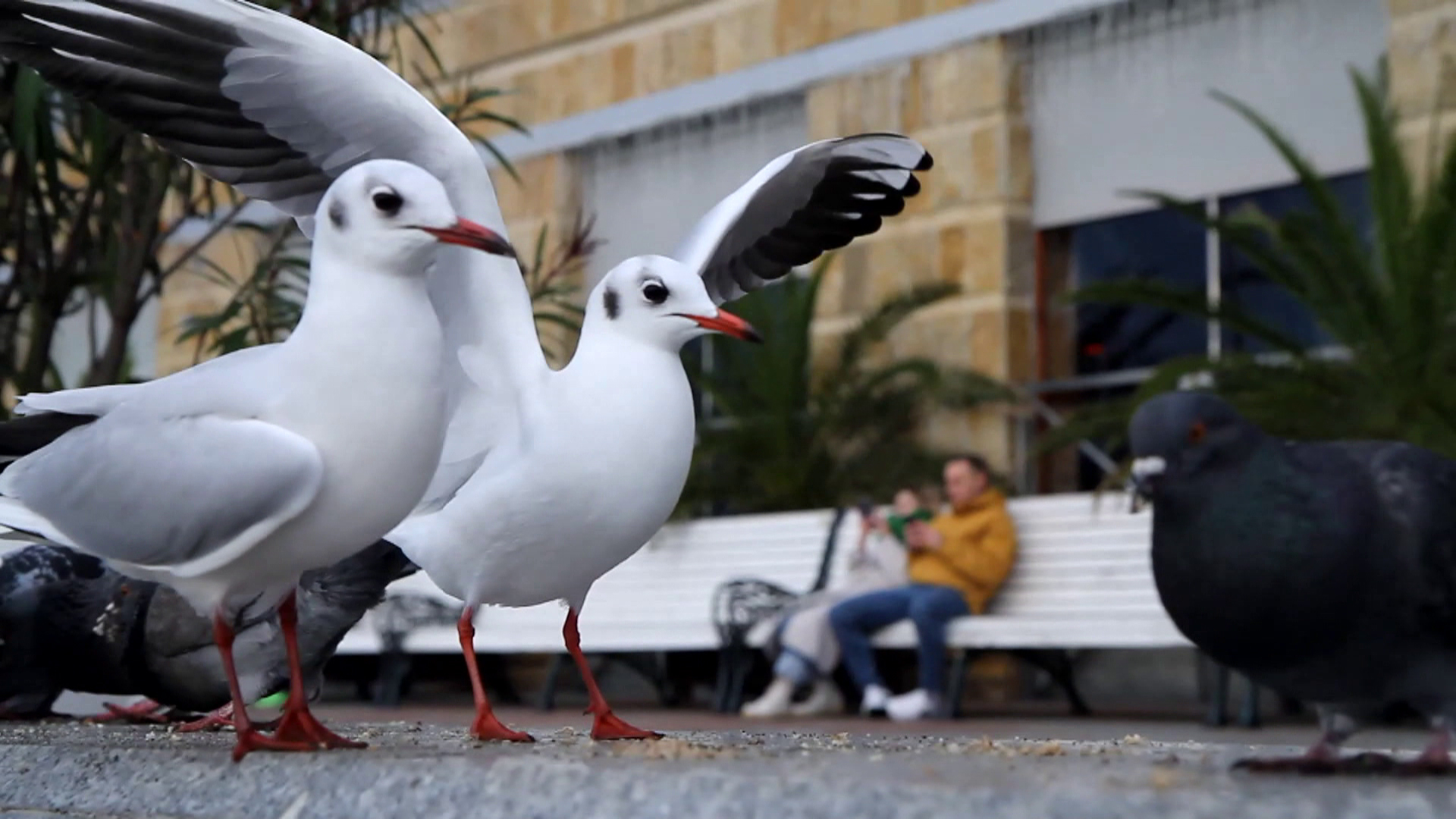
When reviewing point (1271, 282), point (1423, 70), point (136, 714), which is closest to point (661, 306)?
point (136, 714)

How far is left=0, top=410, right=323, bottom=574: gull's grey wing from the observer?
2.50 meters

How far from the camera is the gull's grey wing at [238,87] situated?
3066mm

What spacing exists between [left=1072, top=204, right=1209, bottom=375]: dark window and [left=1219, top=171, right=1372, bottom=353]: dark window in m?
0.20

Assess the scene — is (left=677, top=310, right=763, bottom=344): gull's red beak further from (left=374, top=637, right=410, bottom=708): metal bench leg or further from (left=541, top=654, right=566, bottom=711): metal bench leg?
(left=374, top=637, right=410, bottom=708): metal bench leg

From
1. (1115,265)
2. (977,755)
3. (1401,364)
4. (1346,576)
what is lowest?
(977,755)

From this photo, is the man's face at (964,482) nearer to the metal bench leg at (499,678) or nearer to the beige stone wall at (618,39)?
the beige stone wall at (618,39)

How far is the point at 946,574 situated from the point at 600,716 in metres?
5.23

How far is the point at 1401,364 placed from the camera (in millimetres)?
7555

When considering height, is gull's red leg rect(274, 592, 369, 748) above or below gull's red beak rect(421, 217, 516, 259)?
below

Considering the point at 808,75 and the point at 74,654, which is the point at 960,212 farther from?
the point at 74,654

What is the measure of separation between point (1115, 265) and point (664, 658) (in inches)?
128

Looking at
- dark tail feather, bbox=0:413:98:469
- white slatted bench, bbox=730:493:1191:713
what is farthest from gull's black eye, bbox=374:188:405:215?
white slatted bench, bbox=730:493:1191:713

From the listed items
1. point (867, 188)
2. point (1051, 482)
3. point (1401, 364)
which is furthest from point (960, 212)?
point (867, 188)

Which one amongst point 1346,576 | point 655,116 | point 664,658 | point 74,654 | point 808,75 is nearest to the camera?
point 1346,576
